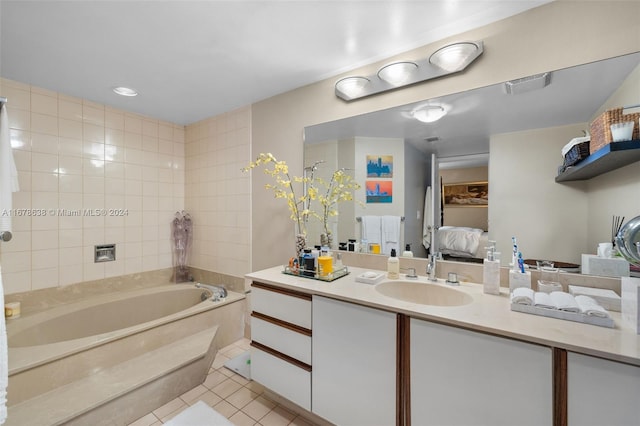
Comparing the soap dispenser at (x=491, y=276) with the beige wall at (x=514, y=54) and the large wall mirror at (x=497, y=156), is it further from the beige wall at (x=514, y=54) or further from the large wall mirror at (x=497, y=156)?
the beige wall at (x=514, y=54)

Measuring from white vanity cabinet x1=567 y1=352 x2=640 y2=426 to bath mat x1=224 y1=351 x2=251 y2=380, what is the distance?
1862 mm

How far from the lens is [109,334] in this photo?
182cm

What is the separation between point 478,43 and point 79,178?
10.7 ft

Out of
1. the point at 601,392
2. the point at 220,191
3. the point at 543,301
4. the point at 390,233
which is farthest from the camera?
the point at 220,191

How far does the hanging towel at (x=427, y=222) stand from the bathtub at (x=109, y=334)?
1827 mm

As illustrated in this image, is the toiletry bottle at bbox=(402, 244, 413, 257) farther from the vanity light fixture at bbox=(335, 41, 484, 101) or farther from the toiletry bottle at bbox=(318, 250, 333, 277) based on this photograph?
the vanity light fixture at bbox=(335, 41, 484, 101)

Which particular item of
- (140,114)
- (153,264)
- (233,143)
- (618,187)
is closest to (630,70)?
(618,187)

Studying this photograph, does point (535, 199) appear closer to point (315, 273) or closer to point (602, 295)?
point (602, 295)

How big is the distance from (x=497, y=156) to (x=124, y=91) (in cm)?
289

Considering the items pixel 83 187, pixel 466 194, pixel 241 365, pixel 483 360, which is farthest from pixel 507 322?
pixel 83 187

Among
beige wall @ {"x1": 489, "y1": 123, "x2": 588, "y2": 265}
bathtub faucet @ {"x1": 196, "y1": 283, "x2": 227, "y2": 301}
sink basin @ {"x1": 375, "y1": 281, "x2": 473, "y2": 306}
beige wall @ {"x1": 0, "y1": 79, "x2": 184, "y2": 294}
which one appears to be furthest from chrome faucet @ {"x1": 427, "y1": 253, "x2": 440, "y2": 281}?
beige wall @ {"x1": 0, "y1": 79, "x2": 184, "y2": 294}

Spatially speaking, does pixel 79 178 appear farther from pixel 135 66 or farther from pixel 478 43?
pixel 478 43

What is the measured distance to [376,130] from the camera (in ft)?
5.88

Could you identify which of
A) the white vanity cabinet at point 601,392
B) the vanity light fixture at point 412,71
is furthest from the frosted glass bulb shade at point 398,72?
the white vanity cabinet at point 601,392
